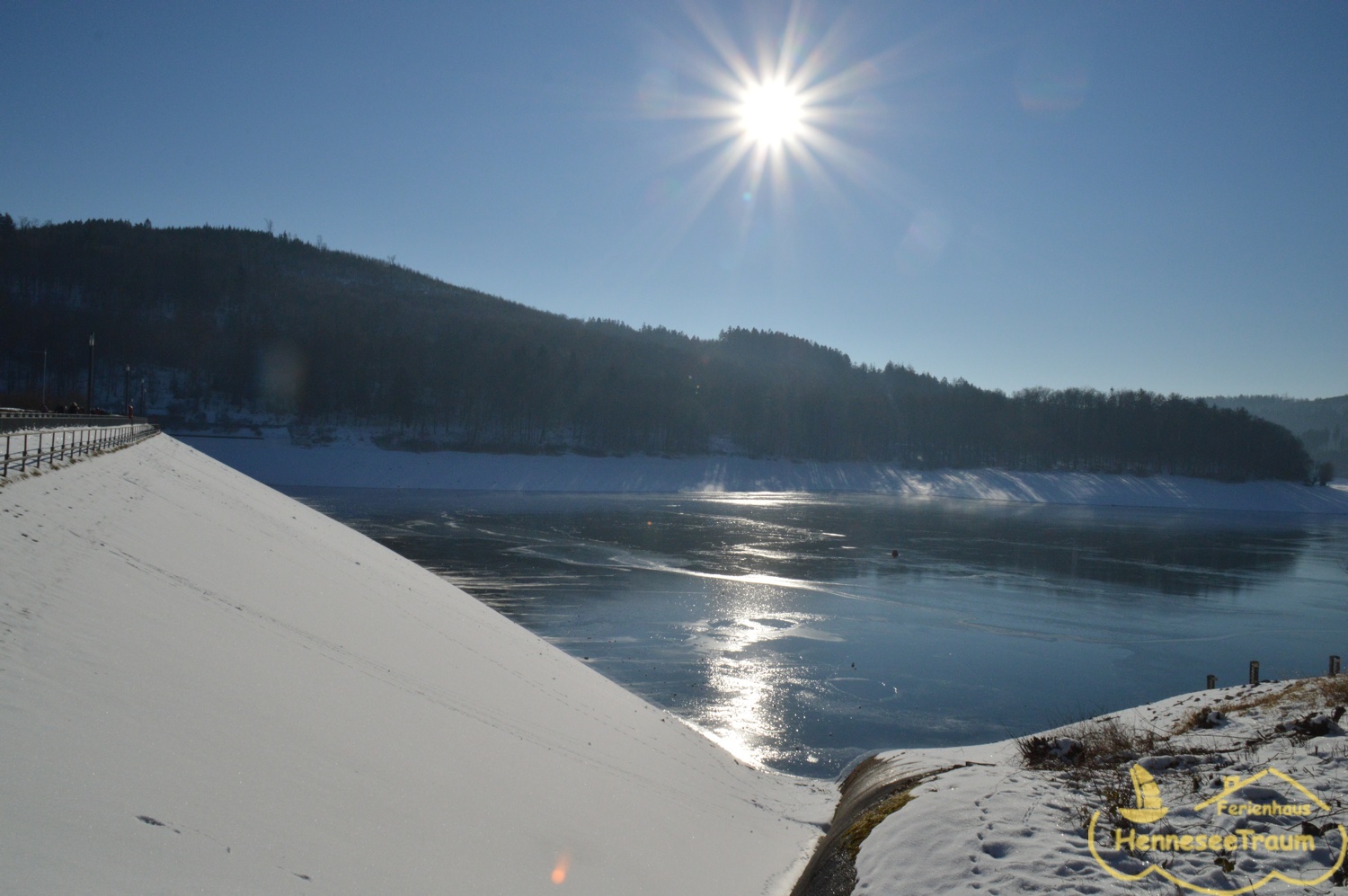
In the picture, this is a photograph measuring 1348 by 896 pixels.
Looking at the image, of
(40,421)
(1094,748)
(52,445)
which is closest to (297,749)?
(1094,748)

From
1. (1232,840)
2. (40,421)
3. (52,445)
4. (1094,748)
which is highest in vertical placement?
(40,421)

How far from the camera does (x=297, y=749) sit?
5.79 metres

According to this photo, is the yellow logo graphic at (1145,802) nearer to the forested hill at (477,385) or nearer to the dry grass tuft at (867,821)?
the dry grass tuft at (867,821)

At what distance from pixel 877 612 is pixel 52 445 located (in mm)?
22015

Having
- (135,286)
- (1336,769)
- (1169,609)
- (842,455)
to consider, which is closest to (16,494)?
(1336,769)

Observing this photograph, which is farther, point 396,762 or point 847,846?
point 847,846

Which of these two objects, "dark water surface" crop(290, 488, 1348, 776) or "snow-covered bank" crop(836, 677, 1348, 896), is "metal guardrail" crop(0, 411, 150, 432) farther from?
"snow-covered bank" crop(836, 677, 1348, 896)

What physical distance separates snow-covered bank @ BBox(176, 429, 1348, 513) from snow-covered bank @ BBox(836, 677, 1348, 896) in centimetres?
6875

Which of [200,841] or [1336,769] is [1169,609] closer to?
[1336,769]

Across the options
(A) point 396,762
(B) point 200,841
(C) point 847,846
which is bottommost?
(C) point 847,846

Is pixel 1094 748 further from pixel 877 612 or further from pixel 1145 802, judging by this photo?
pixel 877 612

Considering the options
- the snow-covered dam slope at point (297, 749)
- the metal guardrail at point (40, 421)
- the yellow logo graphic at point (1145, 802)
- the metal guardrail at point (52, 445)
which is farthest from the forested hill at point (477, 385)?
the yellow logo graphic at point (1145, 802)

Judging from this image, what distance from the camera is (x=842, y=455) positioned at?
362ft

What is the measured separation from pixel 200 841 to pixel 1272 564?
1878 inches
